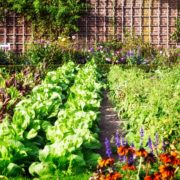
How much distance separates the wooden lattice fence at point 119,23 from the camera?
656 inches

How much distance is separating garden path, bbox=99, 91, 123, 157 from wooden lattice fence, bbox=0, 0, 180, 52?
8.89 meters

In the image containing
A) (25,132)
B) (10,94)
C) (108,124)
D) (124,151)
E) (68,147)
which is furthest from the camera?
(10,94)

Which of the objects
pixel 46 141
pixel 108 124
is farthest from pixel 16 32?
pixel 46 141

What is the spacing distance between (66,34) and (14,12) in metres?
2.03

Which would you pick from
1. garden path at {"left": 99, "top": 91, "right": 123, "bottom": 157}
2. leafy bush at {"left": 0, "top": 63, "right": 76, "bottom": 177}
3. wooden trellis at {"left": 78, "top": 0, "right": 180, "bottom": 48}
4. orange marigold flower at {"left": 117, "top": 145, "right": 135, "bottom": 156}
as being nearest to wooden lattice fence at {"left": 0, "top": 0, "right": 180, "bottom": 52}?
wooden trellis at {"left": 78, "top": 0, "right": 180, "bottom": 48}

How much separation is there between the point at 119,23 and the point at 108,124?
10921mm

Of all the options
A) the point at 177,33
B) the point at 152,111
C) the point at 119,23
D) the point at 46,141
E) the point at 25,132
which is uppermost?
the point at 119,23

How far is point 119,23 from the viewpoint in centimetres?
1683

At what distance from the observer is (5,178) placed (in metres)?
3.69

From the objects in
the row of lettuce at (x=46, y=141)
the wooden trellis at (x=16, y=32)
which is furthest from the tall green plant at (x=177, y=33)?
the row of lettuce at (x=46, y=141)

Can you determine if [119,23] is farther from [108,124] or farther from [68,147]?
[68,147]

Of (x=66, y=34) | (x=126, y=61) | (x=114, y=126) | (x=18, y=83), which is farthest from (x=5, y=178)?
(x=66, y=34)

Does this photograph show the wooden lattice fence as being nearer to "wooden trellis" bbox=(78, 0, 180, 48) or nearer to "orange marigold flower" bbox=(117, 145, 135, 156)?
"wooden trellis" bbox=(78, 0, 180, 48)

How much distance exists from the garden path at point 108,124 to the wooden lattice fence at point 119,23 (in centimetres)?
889
